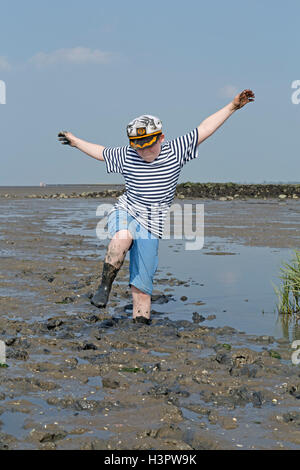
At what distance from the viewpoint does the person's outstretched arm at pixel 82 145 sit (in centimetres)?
630

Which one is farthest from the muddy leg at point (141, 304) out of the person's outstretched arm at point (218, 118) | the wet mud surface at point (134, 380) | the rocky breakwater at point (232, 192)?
the rocky breakwater at point (232, 192)

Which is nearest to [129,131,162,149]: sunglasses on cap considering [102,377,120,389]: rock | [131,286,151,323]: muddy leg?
[131,286,151,323]: muddy leg

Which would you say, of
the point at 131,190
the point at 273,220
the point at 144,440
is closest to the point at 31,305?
the point at 131,190

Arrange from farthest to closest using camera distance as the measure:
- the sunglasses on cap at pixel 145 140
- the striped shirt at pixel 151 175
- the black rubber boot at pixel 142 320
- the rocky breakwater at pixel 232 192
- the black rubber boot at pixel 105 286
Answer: the rocky breakwater at pixel 232 192
the black rubber boot at pixel 142 320
the striped shirt at pixel 151 175
the black rubber boot at pixel 105 286
the sunglasses on cap at pixel 145 140

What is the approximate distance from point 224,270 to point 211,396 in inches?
240

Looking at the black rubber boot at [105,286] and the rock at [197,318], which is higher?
the black rubber boot at [105,286]

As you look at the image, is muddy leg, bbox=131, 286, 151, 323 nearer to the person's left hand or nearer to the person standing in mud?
the person standing in mud

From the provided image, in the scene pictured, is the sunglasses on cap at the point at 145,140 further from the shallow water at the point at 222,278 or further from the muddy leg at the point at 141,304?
the shallow water at the point at 222,278

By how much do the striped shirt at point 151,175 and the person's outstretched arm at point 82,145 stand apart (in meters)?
0.09

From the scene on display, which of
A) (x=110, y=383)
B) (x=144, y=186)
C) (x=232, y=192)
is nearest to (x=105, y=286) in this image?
(x=144, y=186)

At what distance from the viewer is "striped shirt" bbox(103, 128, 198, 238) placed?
238 inches

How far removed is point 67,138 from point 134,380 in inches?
112

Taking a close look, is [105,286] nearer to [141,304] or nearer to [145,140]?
[141,304]

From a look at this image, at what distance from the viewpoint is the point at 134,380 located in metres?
4.56
